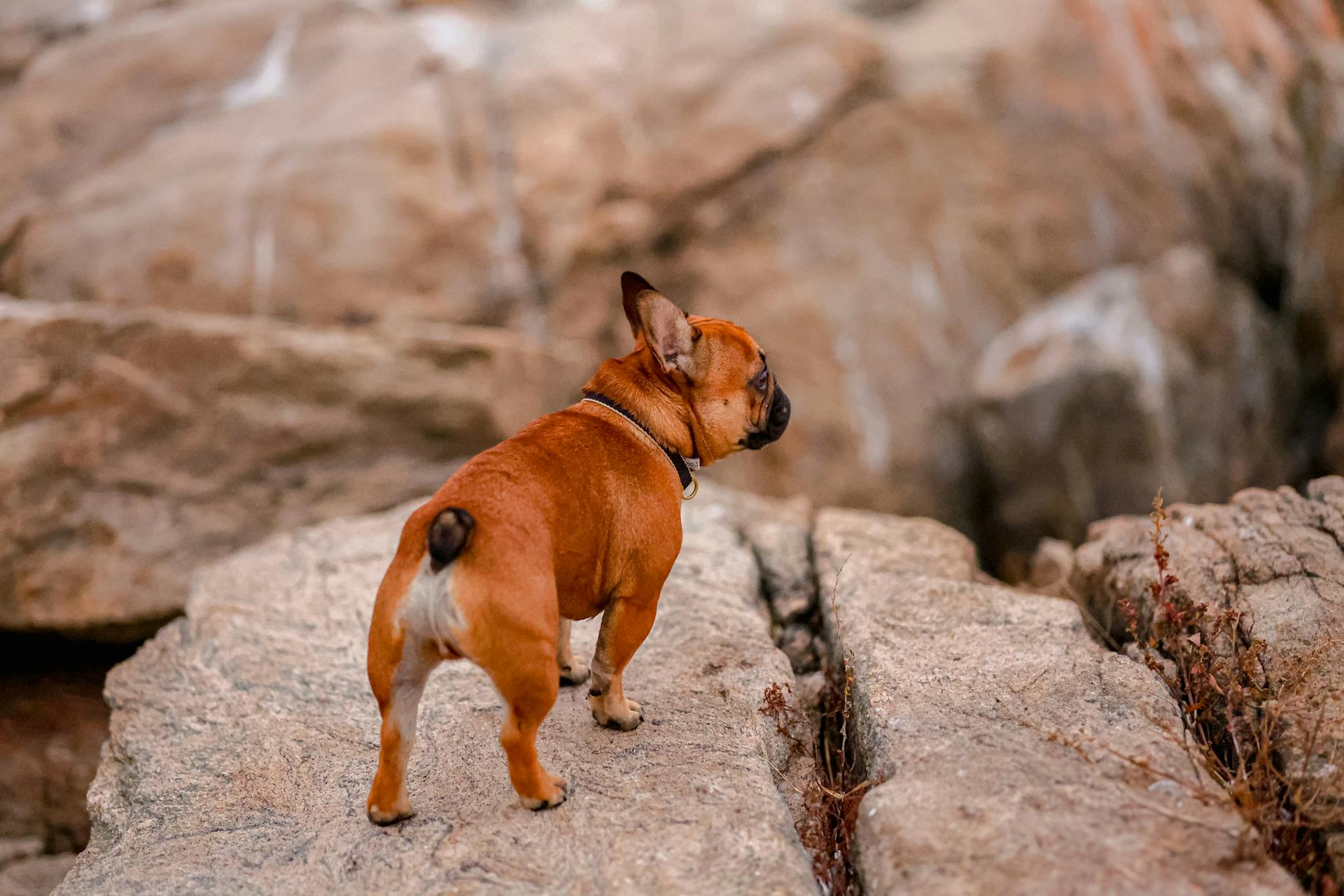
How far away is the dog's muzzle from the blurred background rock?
5317mm

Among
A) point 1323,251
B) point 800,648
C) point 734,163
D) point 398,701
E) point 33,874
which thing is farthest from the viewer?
point 734,163

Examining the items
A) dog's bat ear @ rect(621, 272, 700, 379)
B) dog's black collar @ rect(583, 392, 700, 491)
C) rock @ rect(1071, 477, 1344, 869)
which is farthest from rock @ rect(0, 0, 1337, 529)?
dog's bat ear @ rect(621, 272, 700, 379)

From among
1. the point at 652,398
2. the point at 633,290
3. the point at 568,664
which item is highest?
the point at 633,290

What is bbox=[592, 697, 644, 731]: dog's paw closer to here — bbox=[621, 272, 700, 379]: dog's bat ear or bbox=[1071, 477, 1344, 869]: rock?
bbox=[621, 272, 700, 379]: dog's bat ear

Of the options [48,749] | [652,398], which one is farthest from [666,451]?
[48,749]

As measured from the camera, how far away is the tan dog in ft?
12.2

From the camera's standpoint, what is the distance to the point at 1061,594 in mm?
6562

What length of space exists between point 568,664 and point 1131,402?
27.6ft

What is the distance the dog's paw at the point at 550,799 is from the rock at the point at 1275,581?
3.03 metres

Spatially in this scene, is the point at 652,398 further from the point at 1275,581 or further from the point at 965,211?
the point at 965,211

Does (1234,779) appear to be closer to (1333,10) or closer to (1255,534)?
(1255,534)

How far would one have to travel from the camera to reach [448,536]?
12.2 ft

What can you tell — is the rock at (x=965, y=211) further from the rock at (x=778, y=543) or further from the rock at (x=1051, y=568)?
the rock at (x=778, y=543)

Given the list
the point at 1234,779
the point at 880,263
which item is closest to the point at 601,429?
the point at 1234,779
